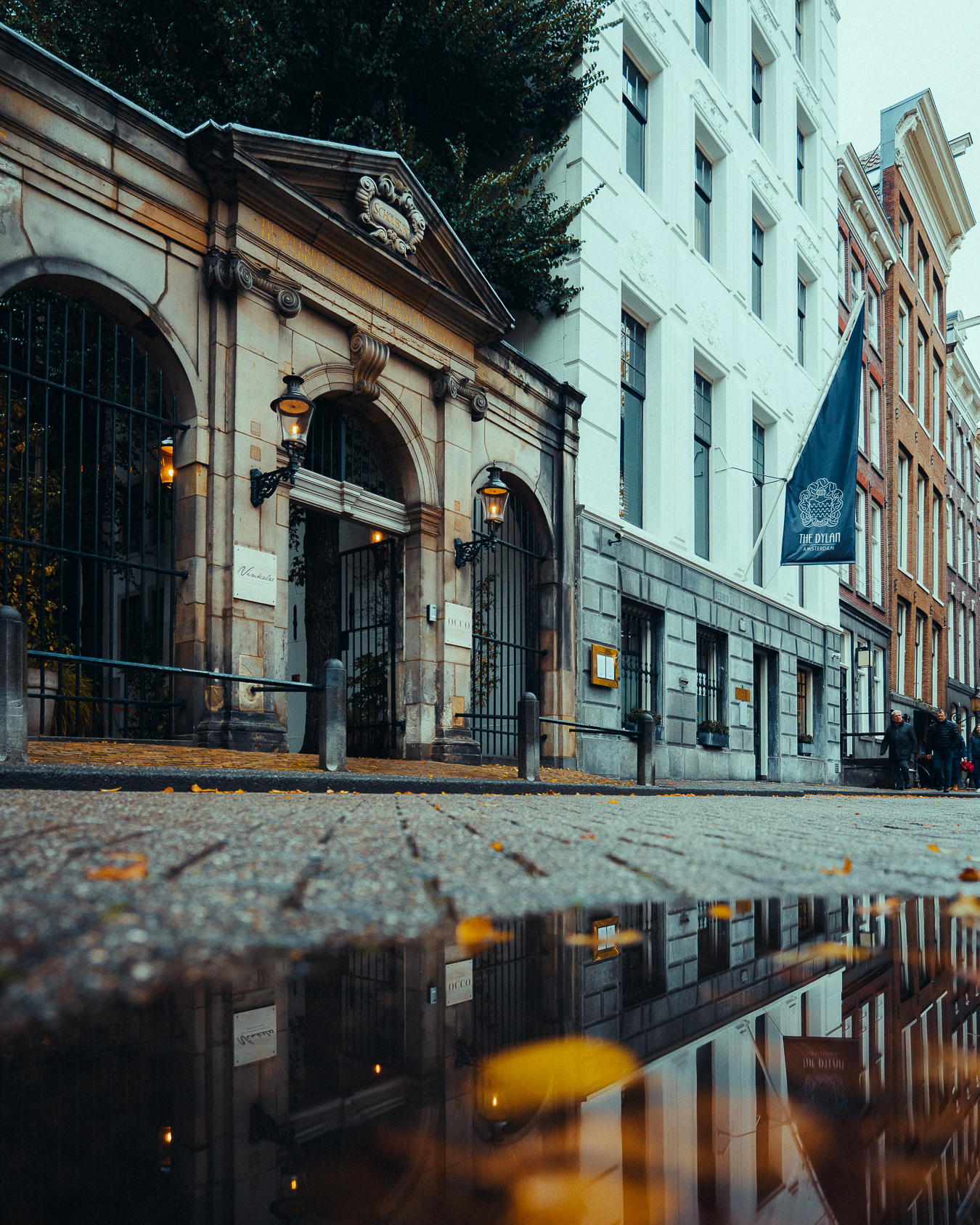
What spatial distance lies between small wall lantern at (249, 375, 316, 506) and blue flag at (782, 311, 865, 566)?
1076 cm

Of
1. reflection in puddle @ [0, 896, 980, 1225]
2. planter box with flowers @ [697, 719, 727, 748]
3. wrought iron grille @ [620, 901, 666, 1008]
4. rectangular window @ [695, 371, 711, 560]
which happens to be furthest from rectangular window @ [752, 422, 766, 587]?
reflection in puddle @ [0, 896, 980, 1225]

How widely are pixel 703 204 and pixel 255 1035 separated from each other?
2050 centimetres

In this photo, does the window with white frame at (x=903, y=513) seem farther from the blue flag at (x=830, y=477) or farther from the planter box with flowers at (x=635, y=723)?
the planter box with flowers at (x=635, y=723)

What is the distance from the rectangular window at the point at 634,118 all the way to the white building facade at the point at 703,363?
0.06 metres

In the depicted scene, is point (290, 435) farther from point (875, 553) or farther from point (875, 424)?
point (875, 424)

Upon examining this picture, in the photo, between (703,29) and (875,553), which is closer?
(703,29)

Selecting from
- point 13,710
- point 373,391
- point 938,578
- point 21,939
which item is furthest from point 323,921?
point 938,578

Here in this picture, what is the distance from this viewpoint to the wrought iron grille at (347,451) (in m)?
11.7

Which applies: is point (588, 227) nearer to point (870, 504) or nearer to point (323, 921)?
point (323, 921)

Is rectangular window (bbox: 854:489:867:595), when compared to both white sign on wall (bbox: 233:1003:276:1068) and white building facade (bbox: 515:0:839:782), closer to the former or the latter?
white building facade (bbox: 515:0:839:782)

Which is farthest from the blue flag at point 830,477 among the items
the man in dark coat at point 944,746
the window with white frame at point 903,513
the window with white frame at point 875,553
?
the window with white frame at point 903,513

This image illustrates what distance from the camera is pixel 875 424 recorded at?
29.4m

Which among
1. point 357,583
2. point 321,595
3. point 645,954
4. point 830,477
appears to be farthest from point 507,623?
point 645,954

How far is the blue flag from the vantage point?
693 inches
